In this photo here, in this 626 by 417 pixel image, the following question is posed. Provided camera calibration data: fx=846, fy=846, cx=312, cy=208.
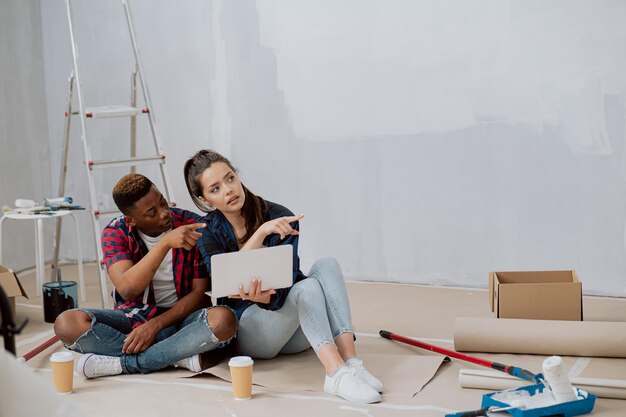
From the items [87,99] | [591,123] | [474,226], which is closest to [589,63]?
[591,123]

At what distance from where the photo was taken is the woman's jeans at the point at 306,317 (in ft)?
9.21

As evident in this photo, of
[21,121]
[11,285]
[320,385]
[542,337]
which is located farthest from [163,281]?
[21,121]

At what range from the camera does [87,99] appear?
5285 mm

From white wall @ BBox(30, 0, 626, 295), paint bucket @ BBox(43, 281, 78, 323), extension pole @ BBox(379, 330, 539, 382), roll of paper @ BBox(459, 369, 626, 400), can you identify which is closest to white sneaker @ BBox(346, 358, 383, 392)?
roll of paper @ BBox(459, 369, 626, 400)

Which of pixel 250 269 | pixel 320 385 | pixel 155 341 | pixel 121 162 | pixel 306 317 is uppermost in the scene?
pixel 121 162

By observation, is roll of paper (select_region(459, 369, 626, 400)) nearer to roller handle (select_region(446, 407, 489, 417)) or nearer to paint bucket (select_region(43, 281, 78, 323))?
roller handle (select_region(446, 407, 489, 417))

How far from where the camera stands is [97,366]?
2914mm

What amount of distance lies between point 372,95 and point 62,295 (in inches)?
73.3

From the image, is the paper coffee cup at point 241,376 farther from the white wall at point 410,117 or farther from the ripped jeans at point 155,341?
the white wall at point 410,117

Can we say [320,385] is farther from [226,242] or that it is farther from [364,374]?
[226,242]

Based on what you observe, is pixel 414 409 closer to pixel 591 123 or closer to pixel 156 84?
pixel 591 123

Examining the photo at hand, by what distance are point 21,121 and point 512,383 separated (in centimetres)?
367

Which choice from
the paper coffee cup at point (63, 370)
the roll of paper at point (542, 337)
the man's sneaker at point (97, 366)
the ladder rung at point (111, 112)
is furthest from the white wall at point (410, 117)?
the paper coffee cup at point (63, 370)

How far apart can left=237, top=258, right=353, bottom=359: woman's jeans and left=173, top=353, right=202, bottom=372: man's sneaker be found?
17 centimetres
